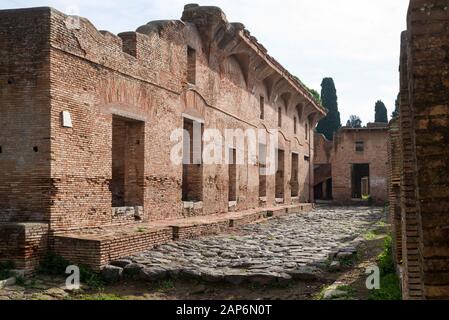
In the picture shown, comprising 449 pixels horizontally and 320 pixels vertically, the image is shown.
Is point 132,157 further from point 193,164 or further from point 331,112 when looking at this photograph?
point 331,112

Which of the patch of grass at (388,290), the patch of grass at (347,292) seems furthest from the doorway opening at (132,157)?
the patch of grass at (388,290)

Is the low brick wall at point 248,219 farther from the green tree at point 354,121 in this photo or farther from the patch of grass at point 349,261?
the green tree at point 354,121

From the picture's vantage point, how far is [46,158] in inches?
332

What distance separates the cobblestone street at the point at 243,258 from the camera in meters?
7.58

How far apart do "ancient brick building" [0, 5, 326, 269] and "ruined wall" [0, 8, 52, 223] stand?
16 millimetres

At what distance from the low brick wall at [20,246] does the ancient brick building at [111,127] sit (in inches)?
0.6

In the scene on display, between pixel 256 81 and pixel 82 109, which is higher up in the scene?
pixel 256 81

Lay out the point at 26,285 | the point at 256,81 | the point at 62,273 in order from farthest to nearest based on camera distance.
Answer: the point at 256,81 < the point at 62,273 < the point at 26,285

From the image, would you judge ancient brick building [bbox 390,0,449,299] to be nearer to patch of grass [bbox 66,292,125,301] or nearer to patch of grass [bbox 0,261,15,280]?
patch of grass [bbox 66,292,125,301]

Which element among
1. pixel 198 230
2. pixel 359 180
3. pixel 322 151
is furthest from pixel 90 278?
pixel 359 180

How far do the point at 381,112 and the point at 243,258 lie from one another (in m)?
44.2
